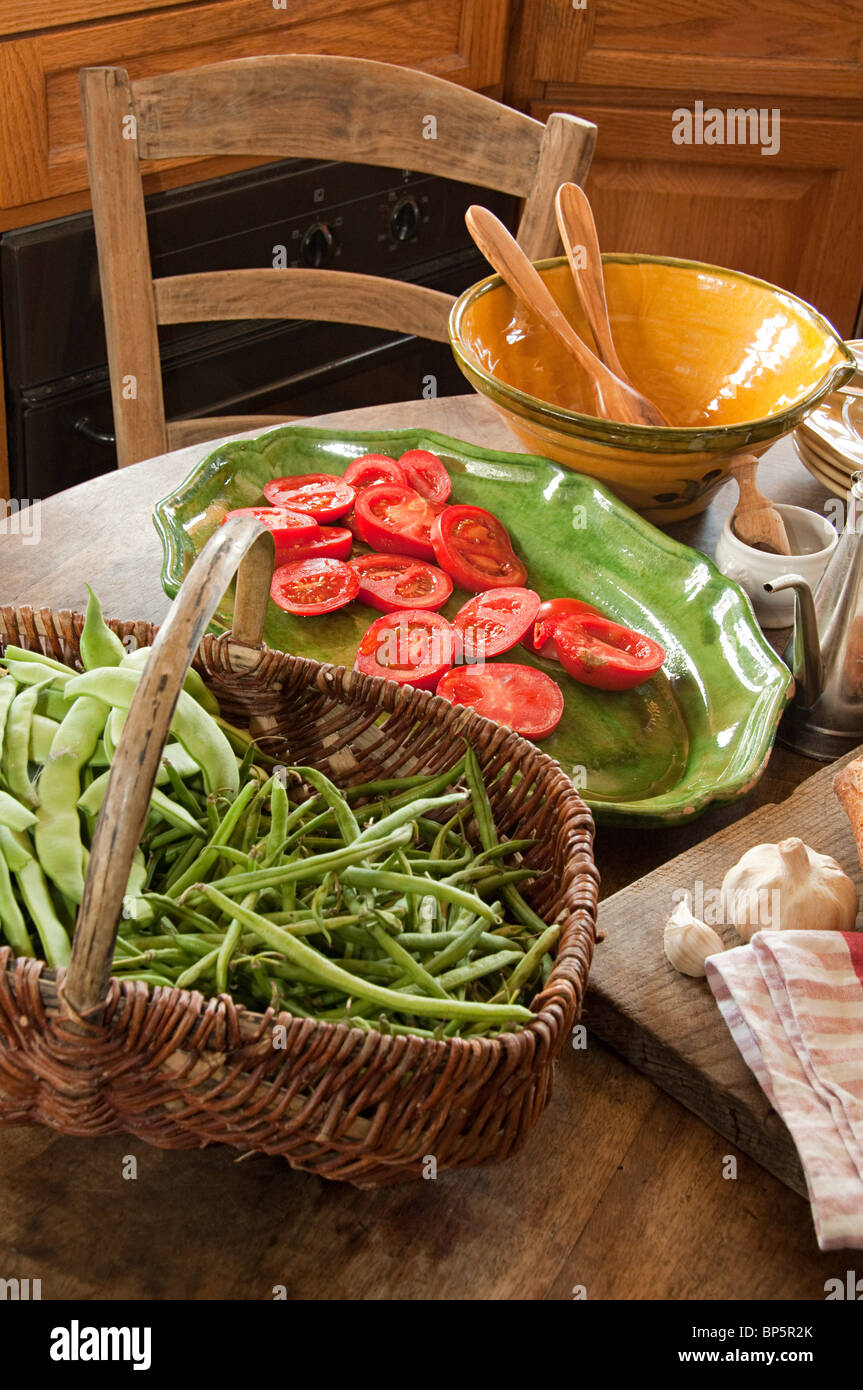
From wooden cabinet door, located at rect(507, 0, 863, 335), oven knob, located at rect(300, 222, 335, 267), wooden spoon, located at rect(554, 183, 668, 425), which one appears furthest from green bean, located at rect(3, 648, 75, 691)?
wooden cabinet door, located at rect(507, 0, 863, 335)

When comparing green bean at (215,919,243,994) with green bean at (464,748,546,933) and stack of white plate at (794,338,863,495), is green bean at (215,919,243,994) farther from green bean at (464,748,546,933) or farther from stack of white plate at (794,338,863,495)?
stack of white plate at (794,338,863,495)

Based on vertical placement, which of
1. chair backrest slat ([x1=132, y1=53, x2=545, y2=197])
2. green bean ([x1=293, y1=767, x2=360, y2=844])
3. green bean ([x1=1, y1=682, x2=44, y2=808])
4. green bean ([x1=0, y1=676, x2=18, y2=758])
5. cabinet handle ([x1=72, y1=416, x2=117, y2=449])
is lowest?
cabinet handle ([x1=72, y1=416, x2=117, y2=449])

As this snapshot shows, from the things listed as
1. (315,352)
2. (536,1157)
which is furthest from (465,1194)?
(315,352)

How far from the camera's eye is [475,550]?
1.33 meters

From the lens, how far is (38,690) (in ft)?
2.89

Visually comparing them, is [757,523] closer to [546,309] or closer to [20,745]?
[546,309]

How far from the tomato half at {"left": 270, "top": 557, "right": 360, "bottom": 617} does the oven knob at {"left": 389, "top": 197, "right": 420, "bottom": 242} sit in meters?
1.60

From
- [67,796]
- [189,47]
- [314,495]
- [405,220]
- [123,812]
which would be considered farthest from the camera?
[405,220]

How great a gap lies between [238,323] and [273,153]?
2.49 feet

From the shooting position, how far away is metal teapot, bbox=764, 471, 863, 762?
3.67 feet

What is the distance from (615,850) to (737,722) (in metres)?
0.17

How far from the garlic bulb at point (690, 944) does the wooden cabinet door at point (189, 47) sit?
169 cm

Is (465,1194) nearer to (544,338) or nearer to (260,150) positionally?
(544,338)

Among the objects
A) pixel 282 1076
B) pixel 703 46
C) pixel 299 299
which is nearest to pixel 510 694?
pixel 282 1076
